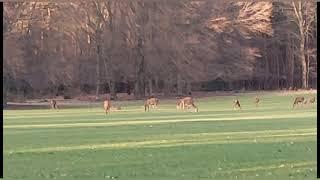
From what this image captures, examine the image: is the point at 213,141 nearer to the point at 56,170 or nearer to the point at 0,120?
the point at 56,170

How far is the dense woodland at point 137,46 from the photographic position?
207 ft

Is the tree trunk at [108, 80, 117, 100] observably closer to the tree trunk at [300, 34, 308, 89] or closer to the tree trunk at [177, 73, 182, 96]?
the tree trunk at [177, 73, 182, 96]

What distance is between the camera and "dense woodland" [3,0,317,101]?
63.1 m

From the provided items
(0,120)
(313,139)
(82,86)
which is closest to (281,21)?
(82,86)

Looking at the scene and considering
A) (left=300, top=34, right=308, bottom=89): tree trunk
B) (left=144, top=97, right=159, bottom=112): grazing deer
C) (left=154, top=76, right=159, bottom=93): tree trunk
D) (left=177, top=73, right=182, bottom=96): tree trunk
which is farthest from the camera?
(left=300, top=34, right=308, bottom=89): tree trunk

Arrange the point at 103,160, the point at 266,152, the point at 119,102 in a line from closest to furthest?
the point at 103,160 < the point at 266,152 < the point at 119,102

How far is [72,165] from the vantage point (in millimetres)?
15852

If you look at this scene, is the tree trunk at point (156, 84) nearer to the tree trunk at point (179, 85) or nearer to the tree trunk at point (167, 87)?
the tree trunk at point (167, 87)

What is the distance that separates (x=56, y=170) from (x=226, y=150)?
18.5 ft

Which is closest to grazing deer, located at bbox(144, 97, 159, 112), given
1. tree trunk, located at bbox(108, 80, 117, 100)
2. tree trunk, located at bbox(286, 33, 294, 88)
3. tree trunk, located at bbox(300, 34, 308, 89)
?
tree trunk, located at bbox(108, 80, 117, 100)

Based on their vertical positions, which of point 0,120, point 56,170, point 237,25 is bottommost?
point 56,170

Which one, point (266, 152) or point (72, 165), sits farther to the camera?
point (266, 152)

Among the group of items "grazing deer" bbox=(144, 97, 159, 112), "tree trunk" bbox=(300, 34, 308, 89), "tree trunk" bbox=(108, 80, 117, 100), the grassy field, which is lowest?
the grassy field

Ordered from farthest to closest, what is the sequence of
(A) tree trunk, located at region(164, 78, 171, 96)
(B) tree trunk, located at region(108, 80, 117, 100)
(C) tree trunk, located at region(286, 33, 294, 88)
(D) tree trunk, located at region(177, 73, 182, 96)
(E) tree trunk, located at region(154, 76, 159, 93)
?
(C) tree trunk, located at region(286, 33, 294, 88) < (E) tree trunk, located at region(154, 76, 159, 93) < (A) tree trunk, located at region(164, 78, 171, 96) < (D) tree trunk, located at region(177, 73, 182, 96) < (B) tree trunk, located at region(108, 80, 117, 100)
